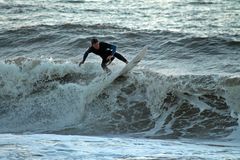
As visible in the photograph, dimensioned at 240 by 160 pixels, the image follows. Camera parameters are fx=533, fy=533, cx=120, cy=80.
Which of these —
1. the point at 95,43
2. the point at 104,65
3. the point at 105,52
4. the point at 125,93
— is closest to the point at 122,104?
the point at 125,93

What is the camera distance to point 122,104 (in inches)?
496

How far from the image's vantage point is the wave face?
1145 cm

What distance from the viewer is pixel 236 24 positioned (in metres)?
20.0

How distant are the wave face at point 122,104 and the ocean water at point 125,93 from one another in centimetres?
2

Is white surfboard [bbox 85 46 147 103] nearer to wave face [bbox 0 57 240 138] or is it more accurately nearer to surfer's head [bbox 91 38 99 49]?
wave face [bbox 0 57 240 138]

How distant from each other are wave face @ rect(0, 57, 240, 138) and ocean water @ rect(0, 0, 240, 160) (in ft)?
0.07

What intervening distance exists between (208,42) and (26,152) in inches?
439

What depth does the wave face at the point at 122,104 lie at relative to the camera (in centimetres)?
1145

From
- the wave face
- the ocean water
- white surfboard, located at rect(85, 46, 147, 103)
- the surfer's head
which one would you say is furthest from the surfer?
the wave face

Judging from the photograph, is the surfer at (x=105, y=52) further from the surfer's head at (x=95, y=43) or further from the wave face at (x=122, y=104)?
the wave face at (x=122, y=104)

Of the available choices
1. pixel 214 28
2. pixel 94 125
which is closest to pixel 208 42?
pixel 214 28

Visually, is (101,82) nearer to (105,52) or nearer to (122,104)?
(105,52)

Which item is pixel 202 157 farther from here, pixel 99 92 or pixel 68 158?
pixel 99 92

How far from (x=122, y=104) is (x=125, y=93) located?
1.63 feet
